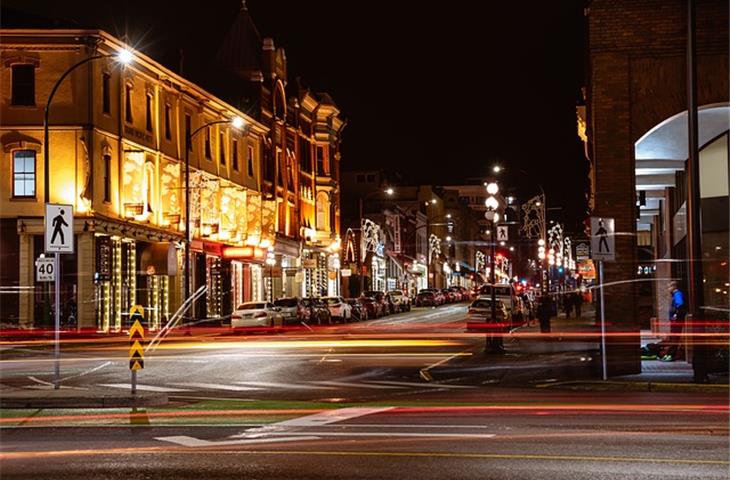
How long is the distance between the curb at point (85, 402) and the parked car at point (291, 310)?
32.1 metres

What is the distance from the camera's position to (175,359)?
3072 cm

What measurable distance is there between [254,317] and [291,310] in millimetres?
4426

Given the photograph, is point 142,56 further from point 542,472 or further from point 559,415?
point 542,472

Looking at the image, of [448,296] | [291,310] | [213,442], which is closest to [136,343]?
[213,442]

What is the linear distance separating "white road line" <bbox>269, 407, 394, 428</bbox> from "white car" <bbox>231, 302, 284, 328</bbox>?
30638 millimetres

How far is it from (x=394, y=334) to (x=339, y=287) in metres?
45.3

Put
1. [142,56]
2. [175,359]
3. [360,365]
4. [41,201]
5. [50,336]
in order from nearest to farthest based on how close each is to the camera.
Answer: [360,365] → [175,359] → [50,336] → [41,201] → [142,56]

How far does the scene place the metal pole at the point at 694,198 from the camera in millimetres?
20016

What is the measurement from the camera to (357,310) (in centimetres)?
6375

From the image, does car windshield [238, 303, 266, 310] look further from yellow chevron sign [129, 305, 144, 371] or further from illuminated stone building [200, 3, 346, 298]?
yellow chevron sign [129, 305, 144, 371]

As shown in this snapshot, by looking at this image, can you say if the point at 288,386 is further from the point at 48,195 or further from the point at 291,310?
the point at 291,310

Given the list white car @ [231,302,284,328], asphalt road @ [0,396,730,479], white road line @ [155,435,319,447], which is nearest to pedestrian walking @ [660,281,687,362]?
asphalt road @ [0,396,730,479]

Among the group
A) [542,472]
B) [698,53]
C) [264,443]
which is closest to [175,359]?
[698,53]

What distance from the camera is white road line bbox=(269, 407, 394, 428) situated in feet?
48.9
